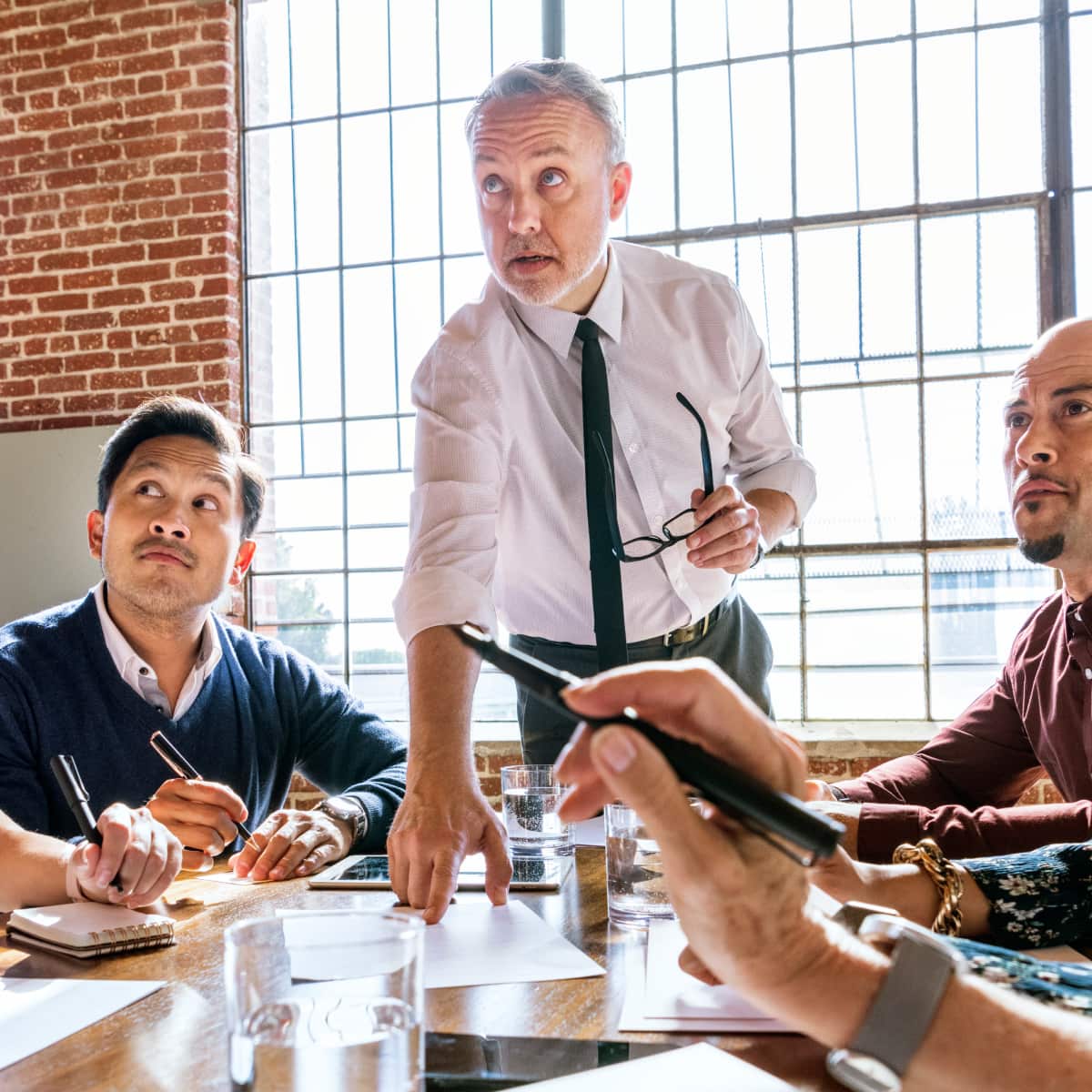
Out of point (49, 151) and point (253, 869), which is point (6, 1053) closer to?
point (253, 869)

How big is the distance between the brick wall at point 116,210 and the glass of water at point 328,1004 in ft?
12.0

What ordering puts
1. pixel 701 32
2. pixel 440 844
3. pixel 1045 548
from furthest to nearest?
pixel 701 32
pixel 1045 548
pixel 440 844

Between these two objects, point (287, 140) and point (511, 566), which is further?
point (287, 140)

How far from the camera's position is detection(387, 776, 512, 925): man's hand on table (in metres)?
1.08

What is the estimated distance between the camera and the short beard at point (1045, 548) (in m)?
1.77

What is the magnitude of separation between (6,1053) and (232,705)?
1249 millimetres

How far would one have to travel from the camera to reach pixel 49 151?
4.24 meters

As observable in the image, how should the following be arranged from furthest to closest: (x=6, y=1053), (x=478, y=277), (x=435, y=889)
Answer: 1. (x=478, y=277)
2. (x=435, y=889)
3. (x=6, y=1053)

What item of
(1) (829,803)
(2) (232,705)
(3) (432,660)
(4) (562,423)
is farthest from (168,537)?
(1) (829,803)

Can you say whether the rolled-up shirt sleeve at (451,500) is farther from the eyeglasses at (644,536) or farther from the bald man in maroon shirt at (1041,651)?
the bald man in maroon shirt at (1041,651)

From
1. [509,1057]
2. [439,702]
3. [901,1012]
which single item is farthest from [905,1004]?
[439,702]

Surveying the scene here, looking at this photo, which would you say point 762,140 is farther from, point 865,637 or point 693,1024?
point 693,1024

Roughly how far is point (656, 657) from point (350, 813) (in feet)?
2.21

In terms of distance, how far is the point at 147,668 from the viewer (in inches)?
75.4
